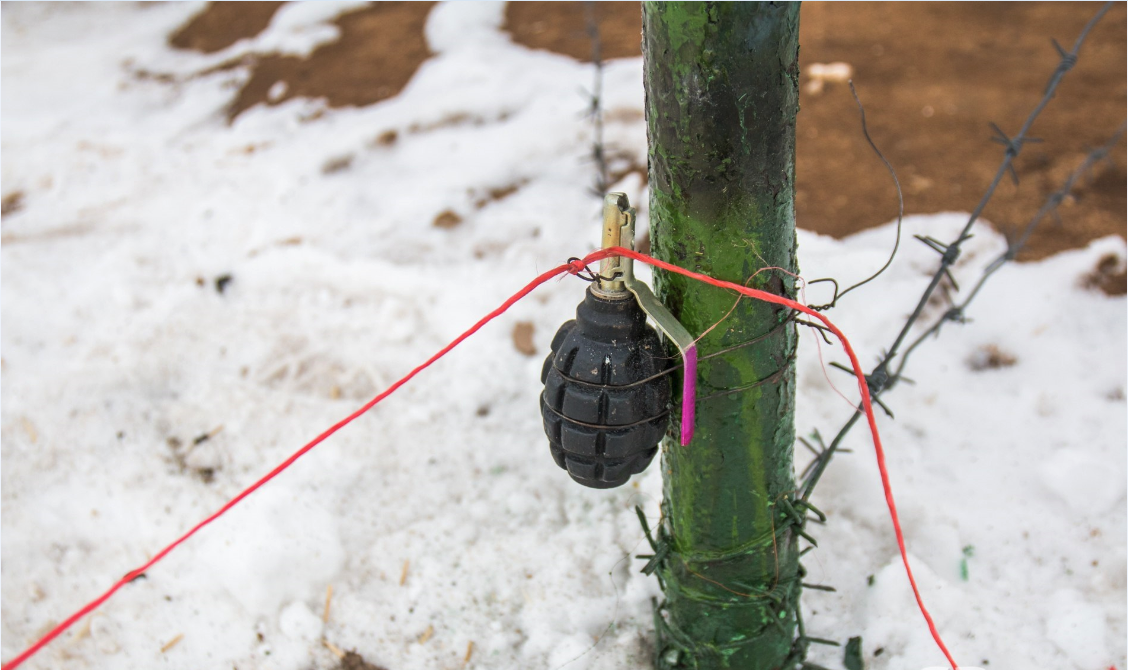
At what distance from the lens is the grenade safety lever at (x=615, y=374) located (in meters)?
1.20

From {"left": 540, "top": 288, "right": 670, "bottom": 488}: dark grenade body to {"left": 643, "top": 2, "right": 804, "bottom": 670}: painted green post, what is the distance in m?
Result: 0.08

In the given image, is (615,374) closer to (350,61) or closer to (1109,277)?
(1109,277)

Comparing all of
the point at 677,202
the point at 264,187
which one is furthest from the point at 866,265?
the point at 264,187

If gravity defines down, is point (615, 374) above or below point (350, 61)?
above

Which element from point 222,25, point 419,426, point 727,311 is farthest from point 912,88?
point 222,25

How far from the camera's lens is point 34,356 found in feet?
8.85

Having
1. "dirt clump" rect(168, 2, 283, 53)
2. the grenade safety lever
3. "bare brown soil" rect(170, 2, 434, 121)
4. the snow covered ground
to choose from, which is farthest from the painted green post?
"dirt clump" rect(168, 2, 283, 53)

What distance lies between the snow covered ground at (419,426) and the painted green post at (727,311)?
0.92 ft

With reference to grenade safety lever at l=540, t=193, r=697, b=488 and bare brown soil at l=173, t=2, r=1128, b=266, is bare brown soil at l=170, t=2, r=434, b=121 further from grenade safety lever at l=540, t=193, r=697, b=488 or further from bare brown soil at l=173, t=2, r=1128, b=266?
grenade safety lever at l=540, t=193, r=697, b=488

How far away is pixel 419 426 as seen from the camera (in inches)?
92.7

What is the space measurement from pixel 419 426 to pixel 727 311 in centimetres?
135

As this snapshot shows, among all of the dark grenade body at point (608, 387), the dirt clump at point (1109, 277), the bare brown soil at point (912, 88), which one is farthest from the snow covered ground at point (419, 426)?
the dark grenade body at point (608, 387)

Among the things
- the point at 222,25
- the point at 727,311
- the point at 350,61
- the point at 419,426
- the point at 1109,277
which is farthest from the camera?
the point at 222,25

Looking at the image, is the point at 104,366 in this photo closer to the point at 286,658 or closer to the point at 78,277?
the point at 78,277
